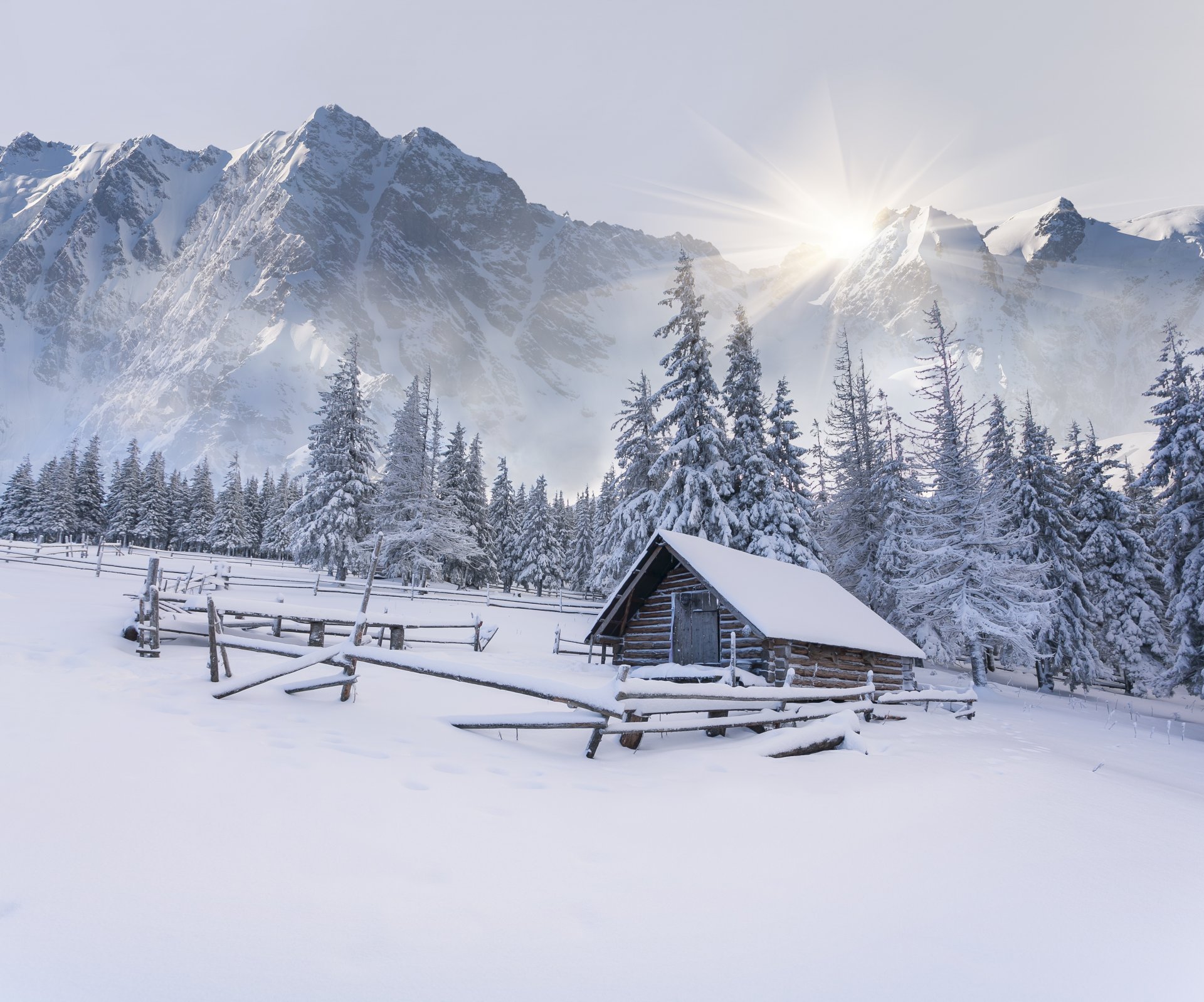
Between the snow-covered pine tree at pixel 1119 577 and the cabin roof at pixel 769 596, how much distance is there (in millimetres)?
18760

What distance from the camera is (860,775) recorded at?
301 inches

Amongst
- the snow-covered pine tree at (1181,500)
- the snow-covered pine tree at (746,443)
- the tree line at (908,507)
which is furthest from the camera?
the snow-covered pine tree at (746,443)

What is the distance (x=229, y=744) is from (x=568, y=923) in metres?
4.25

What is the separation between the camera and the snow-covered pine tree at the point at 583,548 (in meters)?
62.0

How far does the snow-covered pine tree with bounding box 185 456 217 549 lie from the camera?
250ft

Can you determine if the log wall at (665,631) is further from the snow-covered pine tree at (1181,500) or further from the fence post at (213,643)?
the snow-covered pine tree at (1181,500)

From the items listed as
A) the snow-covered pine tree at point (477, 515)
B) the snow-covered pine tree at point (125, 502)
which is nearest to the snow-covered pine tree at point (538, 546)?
the snow-covered pine tree at point (477, 515)

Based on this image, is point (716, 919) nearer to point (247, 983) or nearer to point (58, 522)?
point (247, 983)

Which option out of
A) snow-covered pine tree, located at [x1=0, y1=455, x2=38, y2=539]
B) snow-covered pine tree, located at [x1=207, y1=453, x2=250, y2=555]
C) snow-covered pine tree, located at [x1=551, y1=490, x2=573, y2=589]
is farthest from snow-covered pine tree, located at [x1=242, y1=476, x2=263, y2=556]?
snow-covered pine tree, located at [x1=551, y1=490, x2=573, y2=589]

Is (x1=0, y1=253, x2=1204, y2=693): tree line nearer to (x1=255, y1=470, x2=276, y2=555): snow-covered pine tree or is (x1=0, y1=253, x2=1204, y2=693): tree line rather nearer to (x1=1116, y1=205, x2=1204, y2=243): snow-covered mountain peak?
(x1=255, y1=470, x2=276, y2=555): snow-covered pine tree

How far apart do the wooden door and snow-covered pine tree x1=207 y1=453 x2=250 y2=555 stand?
2858 inches

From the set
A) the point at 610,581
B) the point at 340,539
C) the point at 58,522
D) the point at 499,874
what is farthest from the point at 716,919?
the point at 58,522

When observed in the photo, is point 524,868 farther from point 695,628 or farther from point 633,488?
point 633,488

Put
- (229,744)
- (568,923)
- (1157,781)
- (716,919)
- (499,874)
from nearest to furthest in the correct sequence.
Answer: (568,923) → (716,919) → (499,874) → (229,744) → (1157,781)
